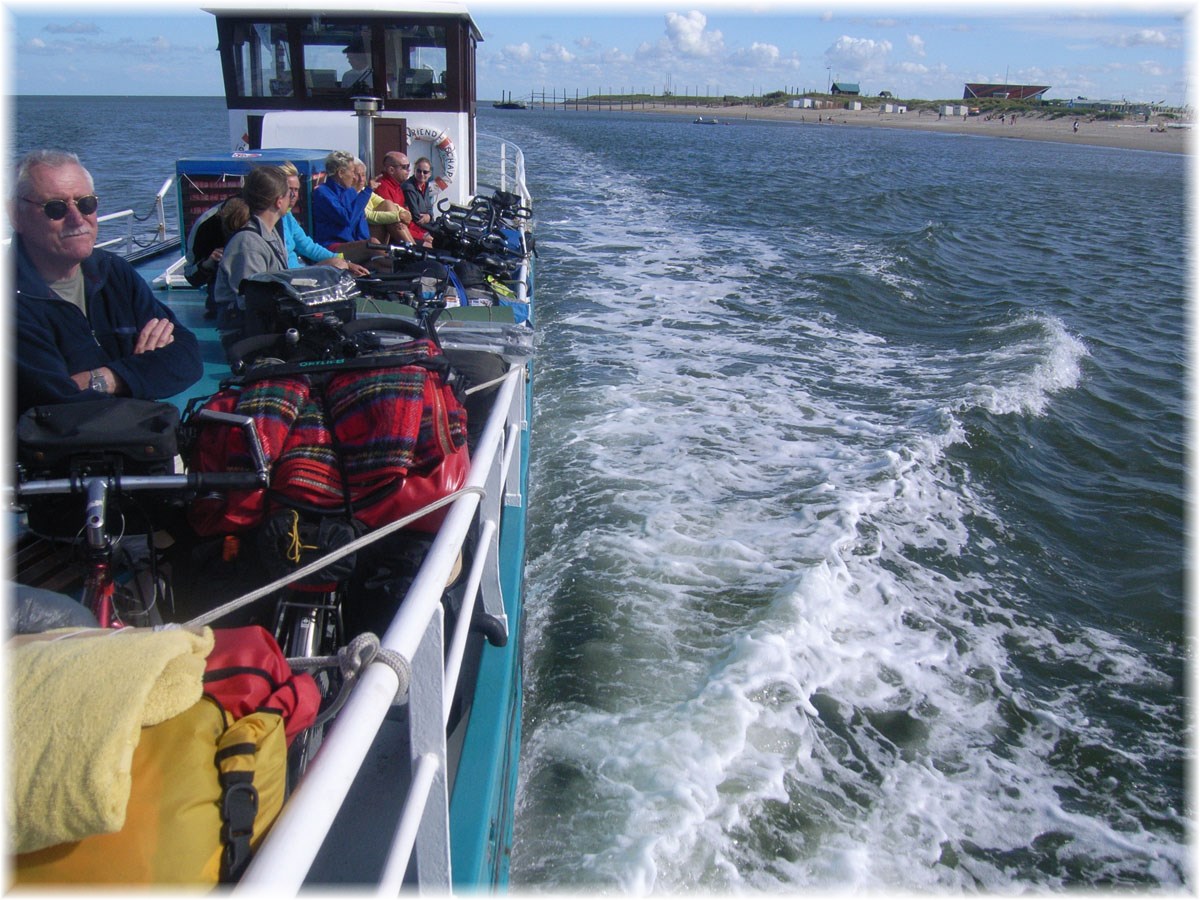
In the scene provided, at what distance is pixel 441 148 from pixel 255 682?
9133 mm

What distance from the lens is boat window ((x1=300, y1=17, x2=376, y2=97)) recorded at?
9000mm

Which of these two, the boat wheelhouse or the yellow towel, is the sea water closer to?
the yellow towel

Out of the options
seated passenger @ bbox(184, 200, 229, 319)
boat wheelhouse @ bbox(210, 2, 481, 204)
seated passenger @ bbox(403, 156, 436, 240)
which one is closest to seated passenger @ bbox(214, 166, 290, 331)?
seated passenger @ bbox(184, 200, 229, 319)

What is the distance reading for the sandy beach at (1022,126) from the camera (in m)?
75.2

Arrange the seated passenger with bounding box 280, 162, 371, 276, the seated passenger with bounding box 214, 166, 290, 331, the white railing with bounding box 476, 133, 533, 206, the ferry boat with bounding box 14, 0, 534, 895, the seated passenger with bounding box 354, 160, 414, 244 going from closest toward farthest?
the ferry boat with bounding box 14, 0, 534, 895, the seated passenger with bounding box 214, 166, 290, 331, the seated passenger with bounding box 280, 162, 371, 276, the seated passenger with bounding box 354, 160, 414, 244, the white railing with bounding box 476, 133, 533, 206

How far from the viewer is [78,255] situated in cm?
252

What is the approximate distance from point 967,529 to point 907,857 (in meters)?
3.01

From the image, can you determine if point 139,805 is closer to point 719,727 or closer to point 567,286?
point 719,727

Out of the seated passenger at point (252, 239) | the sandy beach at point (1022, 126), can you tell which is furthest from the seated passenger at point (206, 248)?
the sandy beach at point (1022, 126)

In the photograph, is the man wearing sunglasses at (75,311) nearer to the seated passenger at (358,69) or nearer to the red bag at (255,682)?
the red bag at (255,682)

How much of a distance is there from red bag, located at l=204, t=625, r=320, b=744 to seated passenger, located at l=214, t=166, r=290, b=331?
2.99 metres

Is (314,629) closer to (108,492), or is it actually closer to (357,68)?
(108,492)

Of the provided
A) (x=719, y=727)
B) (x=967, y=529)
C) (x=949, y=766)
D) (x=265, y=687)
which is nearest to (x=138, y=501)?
(x=265, y=687)

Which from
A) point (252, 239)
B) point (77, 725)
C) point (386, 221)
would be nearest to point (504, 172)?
point (386, 221)
